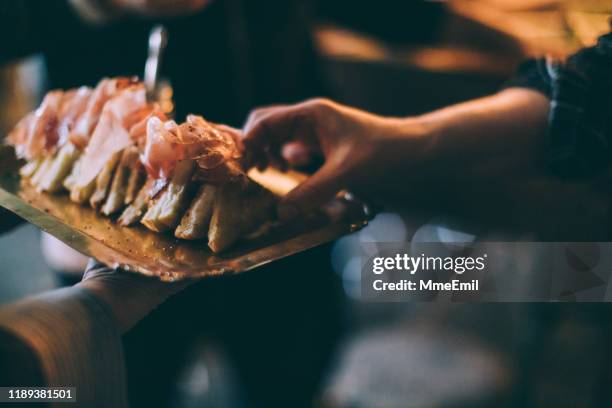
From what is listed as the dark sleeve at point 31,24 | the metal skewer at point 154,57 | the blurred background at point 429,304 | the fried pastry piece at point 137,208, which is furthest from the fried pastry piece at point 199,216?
the dark sleeve at point 31,24

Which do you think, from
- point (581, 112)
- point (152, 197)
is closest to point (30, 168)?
point (152, 197)

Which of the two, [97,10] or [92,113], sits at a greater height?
[97,10]

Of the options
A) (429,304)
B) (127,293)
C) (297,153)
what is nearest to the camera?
(127,293)

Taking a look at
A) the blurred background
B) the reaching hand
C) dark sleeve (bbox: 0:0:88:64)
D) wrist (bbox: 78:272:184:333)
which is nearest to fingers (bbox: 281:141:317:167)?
the reaching hand

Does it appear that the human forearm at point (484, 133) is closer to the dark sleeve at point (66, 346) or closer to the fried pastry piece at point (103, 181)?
the fried pastry piece at point (103, 181)

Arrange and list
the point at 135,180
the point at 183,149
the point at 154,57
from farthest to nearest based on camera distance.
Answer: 1. the point at 154,57
2. the point at 135,180
3. the point at 183,149

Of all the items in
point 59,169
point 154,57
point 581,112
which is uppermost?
point 154,57

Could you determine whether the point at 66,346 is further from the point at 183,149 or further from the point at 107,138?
the point at 107,138

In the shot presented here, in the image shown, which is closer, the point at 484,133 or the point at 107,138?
the point at 107,138
